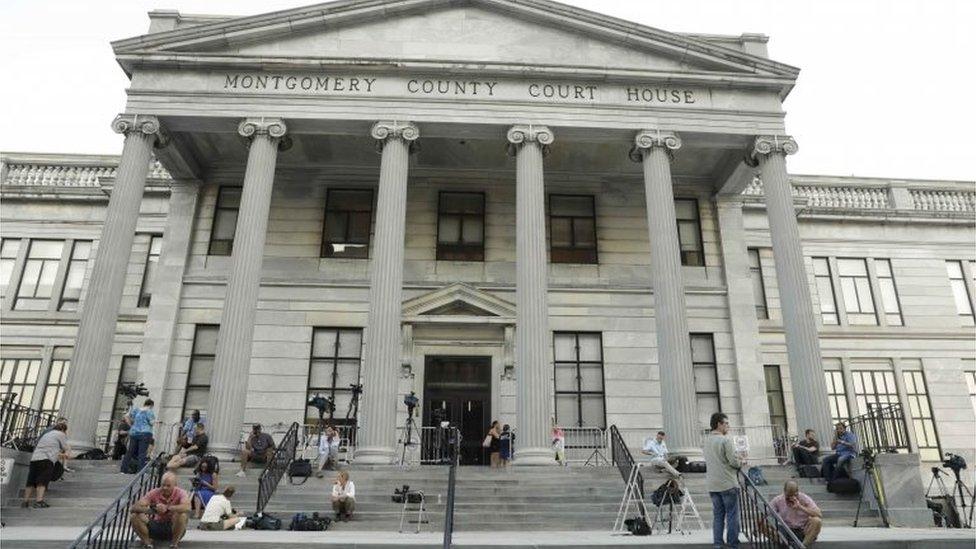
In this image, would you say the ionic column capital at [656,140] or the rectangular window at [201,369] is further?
the rectangular window at [201,369]

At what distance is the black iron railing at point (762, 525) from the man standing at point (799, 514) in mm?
300

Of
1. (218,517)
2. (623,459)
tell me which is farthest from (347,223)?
(218,517)

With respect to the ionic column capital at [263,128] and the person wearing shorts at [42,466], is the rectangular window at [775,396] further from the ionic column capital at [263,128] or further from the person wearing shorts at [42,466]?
the person wearing shorts at [42,466]

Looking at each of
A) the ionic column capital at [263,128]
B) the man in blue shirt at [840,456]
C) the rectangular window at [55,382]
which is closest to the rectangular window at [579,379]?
the man in blue shirt at [840,456]

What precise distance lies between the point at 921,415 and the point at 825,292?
513cm

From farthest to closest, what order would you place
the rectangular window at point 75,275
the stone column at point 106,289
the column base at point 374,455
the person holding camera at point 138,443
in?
1. the rectangular window at point 75,275
2. the stone column at point 106,289
3. the column base at point 374,455
4. the person holding camera at point 138,443

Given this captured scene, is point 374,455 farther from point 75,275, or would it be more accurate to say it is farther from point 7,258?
point 7,258

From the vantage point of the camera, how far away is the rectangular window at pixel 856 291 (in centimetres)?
2530

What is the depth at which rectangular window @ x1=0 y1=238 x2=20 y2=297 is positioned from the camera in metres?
23.8

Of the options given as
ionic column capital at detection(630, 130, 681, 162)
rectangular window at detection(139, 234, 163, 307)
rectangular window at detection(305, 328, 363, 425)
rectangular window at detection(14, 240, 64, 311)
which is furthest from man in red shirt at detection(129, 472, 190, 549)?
rectangular window at detection(14, 240, 64, 311)

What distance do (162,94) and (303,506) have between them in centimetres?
1222

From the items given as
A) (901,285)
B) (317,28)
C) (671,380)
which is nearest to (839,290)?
(901,285)

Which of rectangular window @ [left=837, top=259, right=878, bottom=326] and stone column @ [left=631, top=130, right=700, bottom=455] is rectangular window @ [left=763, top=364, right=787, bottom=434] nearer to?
rectangular window @ [left=837, top=259, right=878, bottom=326]

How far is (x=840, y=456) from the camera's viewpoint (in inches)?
569
